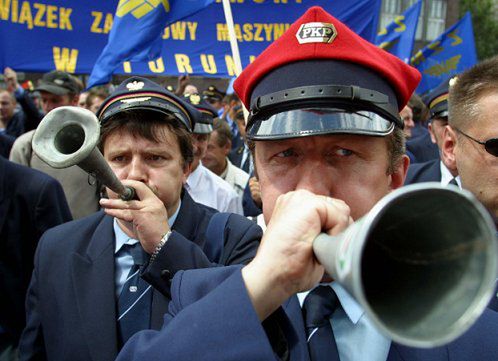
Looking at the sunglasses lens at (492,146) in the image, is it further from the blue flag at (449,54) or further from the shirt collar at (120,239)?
the blue flag at (449,54)

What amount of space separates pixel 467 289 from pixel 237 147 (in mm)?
7236

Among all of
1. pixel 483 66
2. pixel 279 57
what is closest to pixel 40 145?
pixel 279 57

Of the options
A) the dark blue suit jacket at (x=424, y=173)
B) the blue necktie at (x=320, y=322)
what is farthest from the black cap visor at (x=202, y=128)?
the blue necktie at (x=320, y=322)

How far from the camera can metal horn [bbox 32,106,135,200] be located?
1.67m

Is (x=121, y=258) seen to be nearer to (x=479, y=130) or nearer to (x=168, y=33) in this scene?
(x=479, y=130)

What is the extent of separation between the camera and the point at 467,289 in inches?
36.7

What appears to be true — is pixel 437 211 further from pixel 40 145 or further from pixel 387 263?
pixel 40 145

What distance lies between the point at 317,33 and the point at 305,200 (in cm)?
62

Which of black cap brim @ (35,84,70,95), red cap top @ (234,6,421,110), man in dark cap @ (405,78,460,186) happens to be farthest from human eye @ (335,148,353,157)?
black cap brim @ (35,84,70,95)

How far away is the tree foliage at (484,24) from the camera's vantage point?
131 feet

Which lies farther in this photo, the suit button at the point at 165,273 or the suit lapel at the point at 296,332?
the suit button at the point at 165,273

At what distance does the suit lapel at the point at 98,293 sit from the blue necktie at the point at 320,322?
1.02 m

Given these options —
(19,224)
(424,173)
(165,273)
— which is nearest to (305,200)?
(165,273)

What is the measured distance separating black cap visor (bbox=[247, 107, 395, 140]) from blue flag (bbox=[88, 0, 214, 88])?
3.72 m
